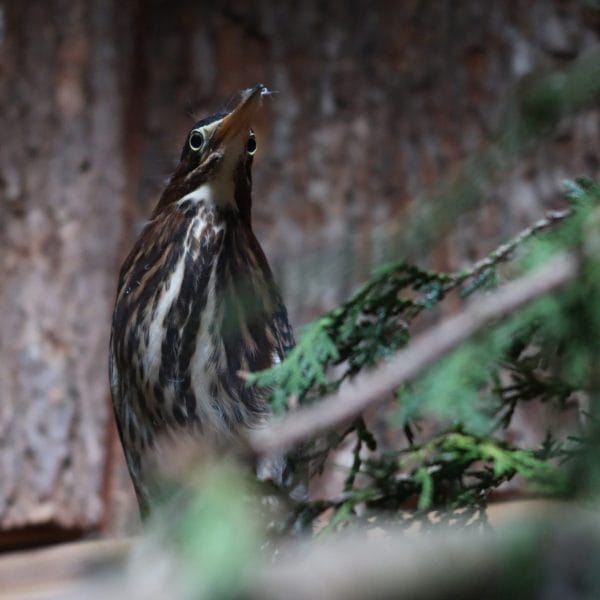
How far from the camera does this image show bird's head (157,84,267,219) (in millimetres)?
1984

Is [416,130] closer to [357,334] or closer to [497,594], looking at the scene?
[357,334]

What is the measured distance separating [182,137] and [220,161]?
1.54m

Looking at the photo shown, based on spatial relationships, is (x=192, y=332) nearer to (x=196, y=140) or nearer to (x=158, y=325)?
(x=158, y=325)

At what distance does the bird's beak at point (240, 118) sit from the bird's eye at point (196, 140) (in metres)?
0.04

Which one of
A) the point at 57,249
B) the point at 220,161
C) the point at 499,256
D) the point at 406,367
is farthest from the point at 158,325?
the point at 57,249

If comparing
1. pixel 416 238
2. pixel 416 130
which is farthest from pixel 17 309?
pixel 416 238

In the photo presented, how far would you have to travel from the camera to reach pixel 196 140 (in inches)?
80.7

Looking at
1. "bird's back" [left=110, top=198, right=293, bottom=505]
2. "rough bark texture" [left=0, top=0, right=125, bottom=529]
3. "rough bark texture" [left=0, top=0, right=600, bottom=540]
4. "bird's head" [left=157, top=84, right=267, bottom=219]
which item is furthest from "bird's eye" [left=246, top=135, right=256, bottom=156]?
"rough bark texture" [left=0, top=0, right=125, bottom=529]

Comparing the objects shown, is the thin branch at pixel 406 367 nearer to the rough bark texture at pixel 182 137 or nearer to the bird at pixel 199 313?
the bird at pixel 199 313

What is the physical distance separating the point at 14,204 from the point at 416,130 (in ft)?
4.61

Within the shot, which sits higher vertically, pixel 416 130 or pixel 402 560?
pixel 416 130

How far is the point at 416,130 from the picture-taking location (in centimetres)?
332

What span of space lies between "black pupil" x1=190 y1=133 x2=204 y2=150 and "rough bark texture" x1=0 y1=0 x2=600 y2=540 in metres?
1.14

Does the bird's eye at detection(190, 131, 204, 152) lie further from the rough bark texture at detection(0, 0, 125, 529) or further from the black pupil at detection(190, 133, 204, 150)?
the rough bark texture at detection(0, 0, 125, 529)
